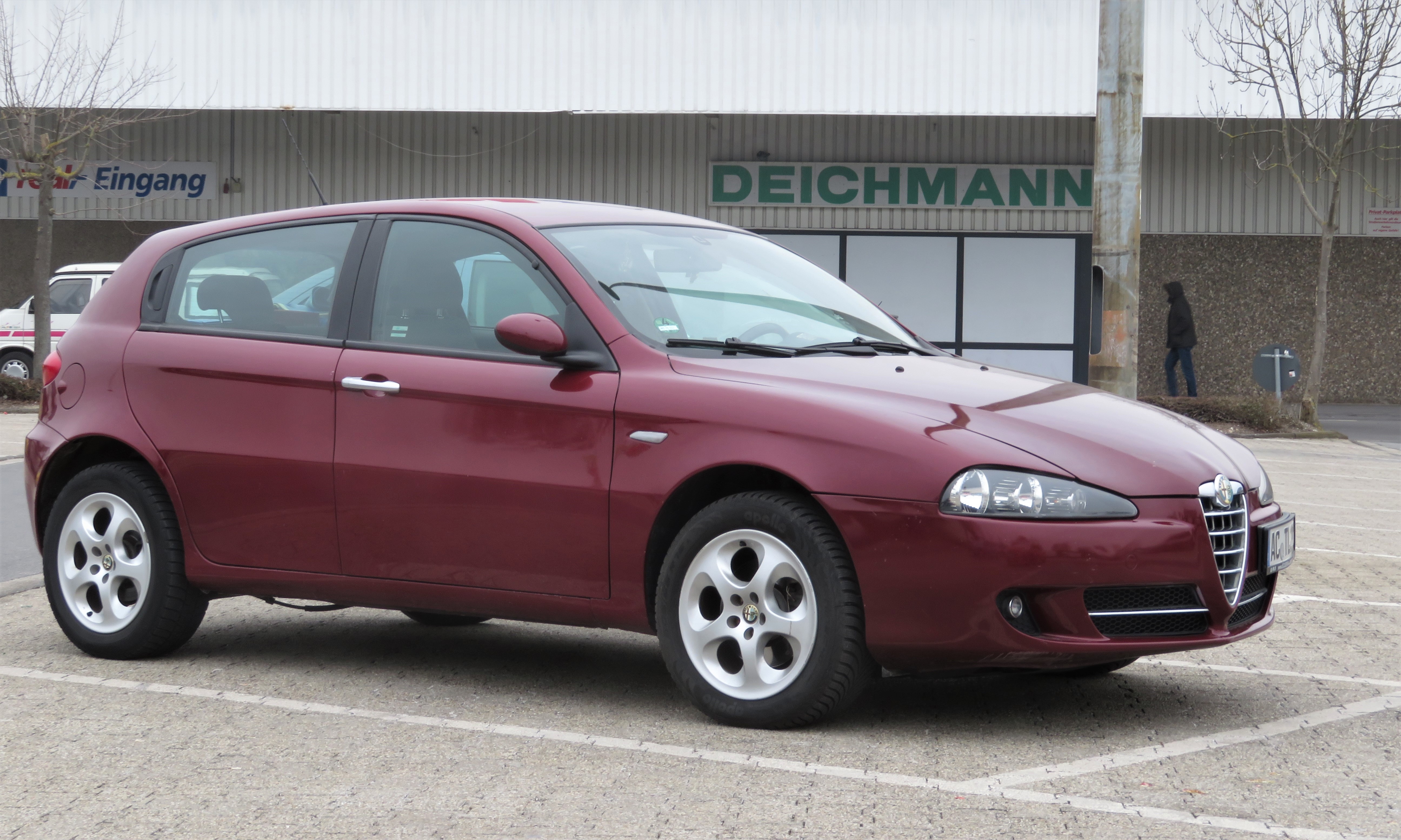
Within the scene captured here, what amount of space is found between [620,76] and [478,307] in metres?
18.0

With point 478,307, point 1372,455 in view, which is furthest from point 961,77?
point 478,307

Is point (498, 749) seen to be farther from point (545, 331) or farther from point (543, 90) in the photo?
point (543, 90)

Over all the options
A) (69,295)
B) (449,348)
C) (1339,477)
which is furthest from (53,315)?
(449,348)

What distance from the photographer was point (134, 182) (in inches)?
1027

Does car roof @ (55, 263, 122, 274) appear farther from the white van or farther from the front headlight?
the front headlight

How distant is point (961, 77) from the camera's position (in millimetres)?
22000

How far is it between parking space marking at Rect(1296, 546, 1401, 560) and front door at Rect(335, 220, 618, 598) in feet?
18.8

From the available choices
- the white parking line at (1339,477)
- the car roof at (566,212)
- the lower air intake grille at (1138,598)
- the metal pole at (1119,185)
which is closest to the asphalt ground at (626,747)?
the lower air intake grille at (1138,598)

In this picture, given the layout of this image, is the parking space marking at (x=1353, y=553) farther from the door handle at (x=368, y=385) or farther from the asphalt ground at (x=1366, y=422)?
the asphalt ground at (x=1366, y=422)

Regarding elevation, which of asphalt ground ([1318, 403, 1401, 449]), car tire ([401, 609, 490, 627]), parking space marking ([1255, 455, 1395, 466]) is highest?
asphalt ground ([1318, 403, 1401, 449])

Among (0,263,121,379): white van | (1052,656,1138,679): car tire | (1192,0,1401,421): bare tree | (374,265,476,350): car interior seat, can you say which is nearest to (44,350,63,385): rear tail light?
(374,265,476,350): car interior seat

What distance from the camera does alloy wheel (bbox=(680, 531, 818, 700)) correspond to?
444 cm

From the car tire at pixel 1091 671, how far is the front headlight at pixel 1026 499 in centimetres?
102

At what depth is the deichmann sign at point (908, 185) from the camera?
24.2 meters
